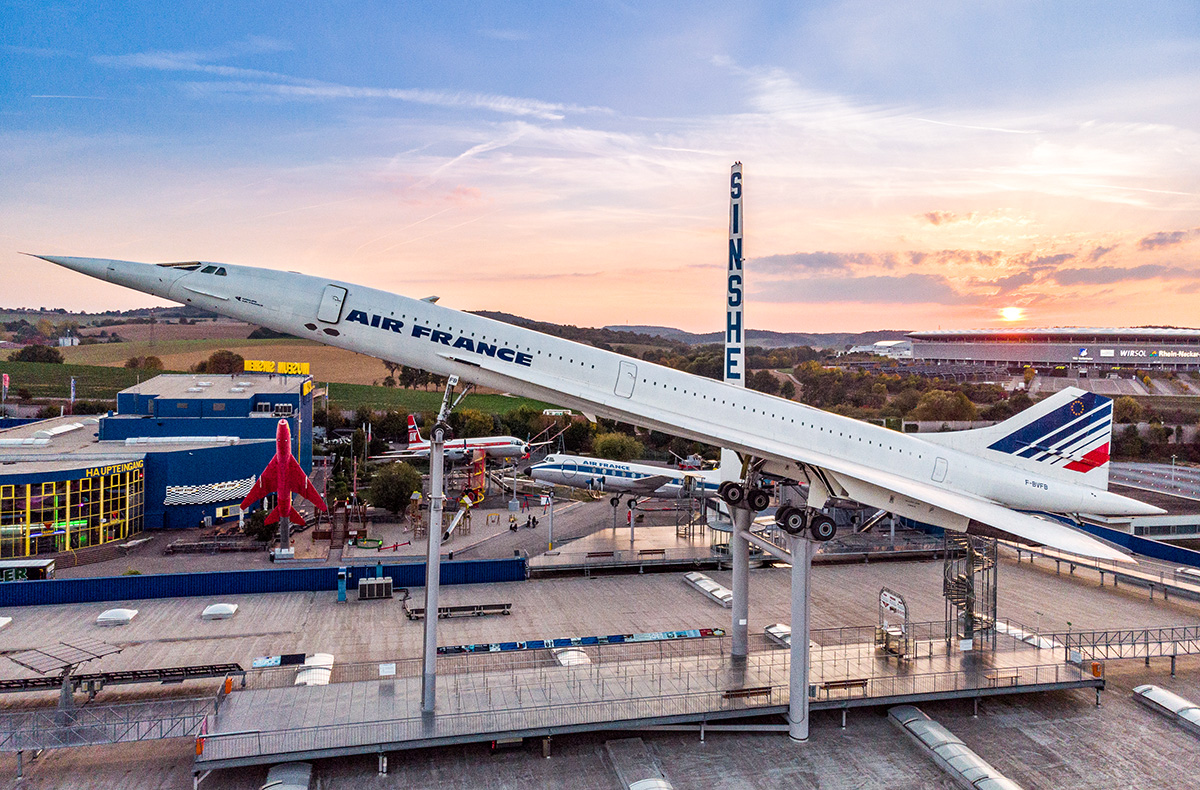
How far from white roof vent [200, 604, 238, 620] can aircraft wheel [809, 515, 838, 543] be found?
65.4ft

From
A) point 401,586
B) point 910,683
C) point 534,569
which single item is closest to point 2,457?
point 401,586

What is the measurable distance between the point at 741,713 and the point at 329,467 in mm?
54033

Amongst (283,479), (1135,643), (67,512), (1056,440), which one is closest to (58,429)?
(67,512)

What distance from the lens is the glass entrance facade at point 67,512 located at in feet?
107

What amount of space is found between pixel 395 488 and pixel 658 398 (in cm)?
2905

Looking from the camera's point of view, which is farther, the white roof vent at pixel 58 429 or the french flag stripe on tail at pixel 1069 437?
the white roof vent at pixel 58 429

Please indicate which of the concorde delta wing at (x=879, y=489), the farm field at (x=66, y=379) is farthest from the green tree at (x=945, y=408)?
the farm field at (x=66, y=379)

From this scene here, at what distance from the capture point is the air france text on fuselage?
55.7 ft

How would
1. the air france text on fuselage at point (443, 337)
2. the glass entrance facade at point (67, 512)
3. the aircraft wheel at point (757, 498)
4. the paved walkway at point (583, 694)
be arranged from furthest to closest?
1. the glass entrance facade at point (67, 512)
2. the aircraft wheel at point (757, 498)
3. the air france text on fuselage at point (443, 337)
4. the paved walkway at point (583, 694)

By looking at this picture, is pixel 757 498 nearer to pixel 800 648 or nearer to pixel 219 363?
pixel 800 648

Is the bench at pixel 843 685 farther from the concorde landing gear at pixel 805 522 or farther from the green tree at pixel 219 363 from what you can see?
the green tree at pixel 219 363

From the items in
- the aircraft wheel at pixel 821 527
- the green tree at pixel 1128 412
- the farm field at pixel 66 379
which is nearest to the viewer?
the aircraft wheel at pixel 821 527

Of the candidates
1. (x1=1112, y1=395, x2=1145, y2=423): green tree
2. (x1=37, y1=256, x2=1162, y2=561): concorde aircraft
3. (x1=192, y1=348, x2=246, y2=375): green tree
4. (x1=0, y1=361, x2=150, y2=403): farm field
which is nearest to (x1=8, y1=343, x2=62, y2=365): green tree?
(x1=0, y1=361, x2=150, y2=403): farm field

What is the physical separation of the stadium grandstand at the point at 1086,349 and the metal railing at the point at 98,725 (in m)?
106
